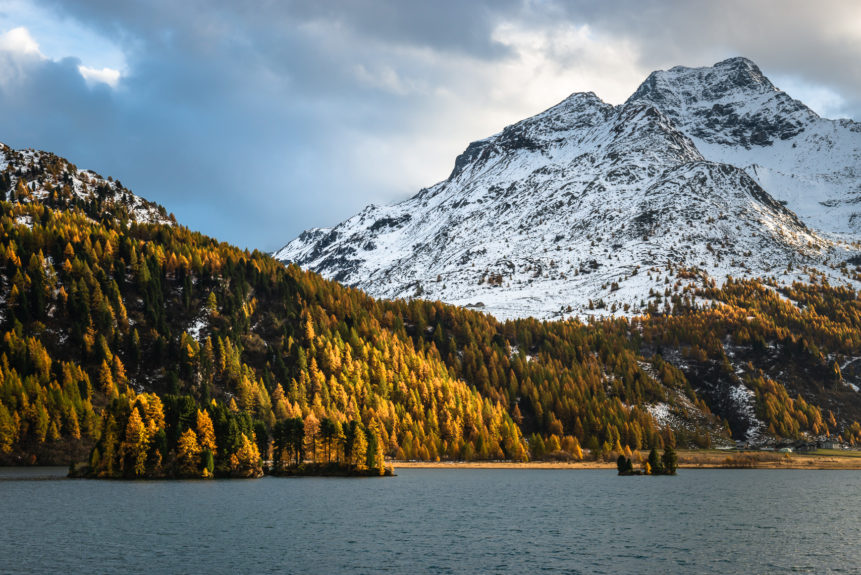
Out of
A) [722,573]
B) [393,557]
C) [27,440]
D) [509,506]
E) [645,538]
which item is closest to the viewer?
[722,573]

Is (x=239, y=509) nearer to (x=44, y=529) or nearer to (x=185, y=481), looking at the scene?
(x=44, y=529)

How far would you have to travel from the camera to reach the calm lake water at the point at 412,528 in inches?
2746

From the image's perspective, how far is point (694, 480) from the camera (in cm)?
18500

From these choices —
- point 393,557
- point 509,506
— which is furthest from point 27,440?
point 393,557

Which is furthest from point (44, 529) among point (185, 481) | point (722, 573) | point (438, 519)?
point (722, 573)

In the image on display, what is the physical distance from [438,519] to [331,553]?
101ft

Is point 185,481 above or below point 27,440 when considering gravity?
below

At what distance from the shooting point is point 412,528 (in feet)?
308

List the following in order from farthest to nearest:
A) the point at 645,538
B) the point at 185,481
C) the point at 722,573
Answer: the point at 185,481 → the point at 645,538 → the point at 722,573

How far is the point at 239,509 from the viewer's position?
10856 cm

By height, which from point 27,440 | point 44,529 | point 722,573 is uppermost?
point 27,440

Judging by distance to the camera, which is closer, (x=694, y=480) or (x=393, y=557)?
(x=393, y=557)

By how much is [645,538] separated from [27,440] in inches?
6304

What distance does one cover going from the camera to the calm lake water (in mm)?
69750
